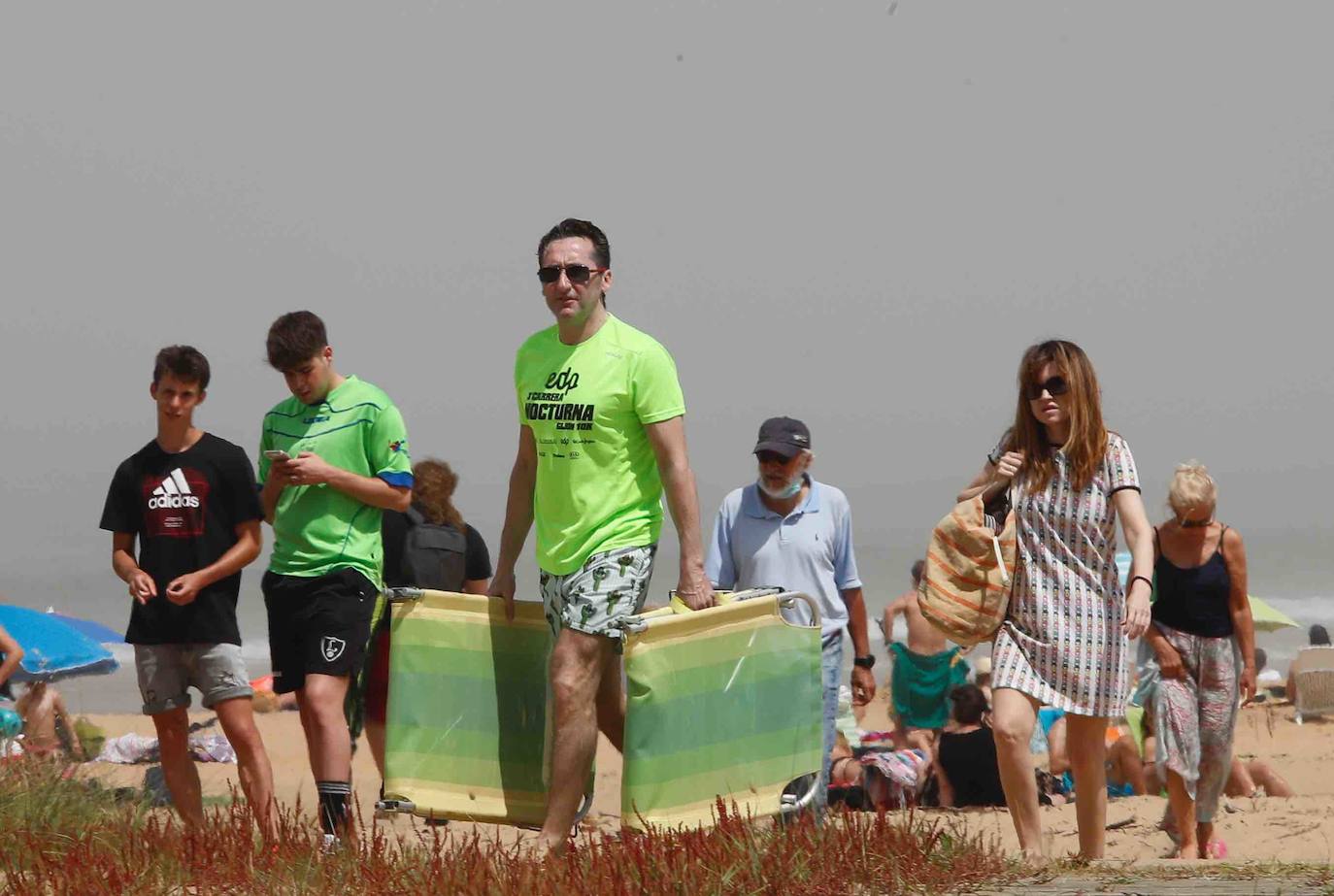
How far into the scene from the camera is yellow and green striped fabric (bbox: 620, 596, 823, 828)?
552 centimetres

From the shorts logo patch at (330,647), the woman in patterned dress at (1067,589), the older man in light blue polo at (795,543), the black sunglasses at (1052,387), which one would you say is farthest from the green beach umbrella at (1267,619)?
the shorts logo patch at (330,647)

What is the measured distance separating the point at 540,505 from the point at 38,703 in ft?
22.4

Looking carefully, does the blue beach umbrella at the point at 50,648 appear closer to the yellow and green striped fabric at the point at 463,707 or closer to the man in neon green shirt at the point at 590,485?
the yellow and green striped fabric at the point at 463,707

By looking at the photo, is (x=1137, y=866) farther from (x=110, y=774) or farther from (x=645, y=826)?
(x=110, y=774)

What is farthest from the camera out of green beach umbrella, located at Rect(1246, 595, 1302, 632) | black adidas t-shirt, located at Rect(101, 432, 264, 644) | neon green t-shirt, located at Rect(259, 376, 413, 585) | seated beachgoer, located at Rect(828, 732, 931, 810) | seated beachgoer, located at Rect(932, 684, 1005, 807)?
green beach umbrella, located at Rect(1246, 595, 1302, 632)

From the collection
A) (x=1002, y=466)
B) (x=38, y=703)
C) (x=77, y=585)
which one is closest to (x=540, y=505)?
(x=1002, y=466)

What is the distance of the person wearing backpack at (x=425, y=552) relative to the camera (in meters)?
7.91

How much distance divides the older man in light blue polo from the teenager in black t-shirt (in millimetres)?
2016

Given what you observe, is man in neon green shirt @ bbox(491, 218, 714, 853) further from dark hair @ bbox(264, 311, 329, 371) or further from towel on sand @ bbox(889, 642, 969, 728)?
towel on sand @ bbox(889, 642, 969, 728)

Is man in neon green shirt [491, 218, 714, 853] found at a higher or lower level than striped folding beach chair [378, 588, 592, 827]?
higher

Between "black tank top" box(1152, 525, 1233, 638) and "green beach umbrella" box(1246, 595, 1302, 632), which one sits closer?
"black tank top" box(1152, 525, 1233, 638)

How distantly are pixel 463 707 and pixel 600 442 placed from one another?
38.7 inches

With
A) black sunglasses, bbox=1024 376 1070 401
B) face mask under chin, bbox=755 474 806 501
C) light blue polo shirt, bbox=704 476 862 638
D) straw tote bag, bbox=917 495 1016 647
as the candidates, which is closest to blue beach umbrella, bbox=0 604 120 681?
light blue polo shirt, bbox=704 476 862 638

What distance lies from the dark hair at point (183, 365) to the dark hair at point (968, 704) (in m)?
5.05
